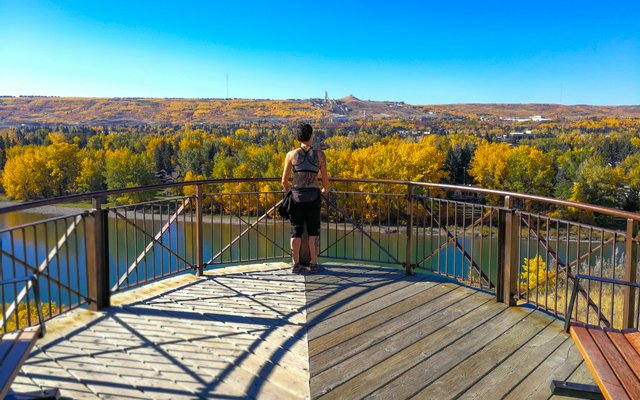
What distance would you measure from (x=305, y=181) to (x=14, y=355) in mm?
3209

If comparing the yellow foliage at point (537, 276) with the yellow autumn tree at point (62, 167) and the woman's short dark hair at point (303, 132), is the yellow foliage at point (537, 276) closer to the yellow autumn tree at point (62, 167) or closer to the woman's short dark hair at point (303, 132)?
the woman's short dark hair at point (303, 132)

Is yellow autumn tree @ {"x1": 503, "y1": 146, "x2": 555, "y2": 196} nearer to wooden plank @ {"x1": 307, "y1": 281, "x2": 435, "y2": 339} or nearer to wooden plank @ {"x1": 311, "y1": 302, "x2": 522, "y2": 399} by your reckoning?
wooden plank @ {"x1": 307, "y1": 281, "x2": 435, "y2": 339}

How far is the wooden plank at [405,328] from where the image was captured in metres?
3.29

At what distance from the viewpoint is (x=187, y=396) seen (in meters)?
2.79

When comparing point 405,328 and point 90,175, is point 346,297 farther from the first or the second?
point 90,175

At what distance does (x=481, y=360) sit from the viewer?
3268 mm

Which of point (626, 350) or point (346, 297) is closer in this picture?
point (626, 350)

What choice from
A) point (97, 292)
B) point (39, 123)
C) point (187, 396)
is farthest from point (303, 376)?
point (39, 123)

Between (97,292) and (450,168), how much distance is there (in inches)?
2558

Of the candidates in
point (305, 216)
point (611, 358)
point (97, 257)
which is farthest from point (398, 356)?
point (97, 257)

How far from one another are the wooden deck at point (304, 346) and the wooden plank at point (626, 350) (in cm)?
59

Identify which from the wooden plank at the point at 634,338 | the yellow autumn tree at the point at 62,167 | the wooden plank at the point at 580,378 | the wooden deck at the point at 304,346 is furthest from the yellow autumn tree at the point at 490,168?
the wooden plank at the point at 634,338

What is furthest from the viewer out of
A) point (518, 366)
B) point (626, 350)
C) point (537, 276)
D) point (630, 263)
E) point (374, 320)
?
point (537, 276)

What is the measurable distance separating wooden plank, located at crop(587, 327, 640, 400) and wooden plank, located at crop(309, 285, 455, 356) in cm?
168
